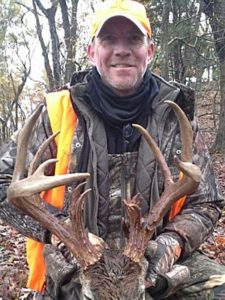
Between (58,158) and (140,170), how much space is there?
673 millimetres

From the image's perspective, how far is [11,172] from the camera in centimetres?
472

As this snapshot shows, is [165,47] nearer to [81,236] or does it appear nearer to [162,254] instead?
[162,254]

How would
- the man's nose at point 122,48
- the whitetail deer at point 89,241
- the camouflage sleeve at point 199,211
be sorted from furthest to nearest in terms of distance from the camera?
1. the man's nose at point 122,48
2. the camouflage sleeve at point 199,211
3. the whitetail deer at point 89,241

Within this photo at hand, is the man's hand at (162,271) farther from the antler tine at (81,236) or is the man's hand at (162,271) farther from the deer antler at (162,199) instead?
the antler tine at (81,236)

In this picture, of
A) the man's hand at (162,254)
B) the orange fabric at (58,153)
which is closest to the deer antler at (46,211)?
the man's hand at (162,254)

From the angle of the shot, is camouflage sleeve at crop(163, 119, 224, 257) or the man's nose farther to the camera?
the man's nose

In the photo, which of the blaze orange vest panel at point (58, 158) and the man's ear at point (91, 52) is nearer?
the blaze orange vest panel at point (58, 158)

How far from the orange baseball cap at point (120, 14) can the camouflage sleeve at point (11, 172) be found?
87 centimetres

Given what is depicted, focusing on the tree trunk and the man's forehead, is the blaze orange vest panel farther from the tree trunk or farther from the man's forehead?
the tree trunk

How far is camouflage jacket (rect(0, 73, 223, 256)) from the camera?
4.51 meters

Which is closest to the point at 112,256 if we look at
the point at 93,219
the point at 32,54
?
the point at 93,219

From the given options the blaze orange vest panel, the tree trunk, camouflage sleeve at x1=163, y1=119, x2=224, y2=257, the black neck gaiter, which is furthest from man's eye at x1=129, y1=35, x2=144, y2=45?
the tree trunk

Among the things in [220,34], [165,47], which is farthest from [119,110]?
[220,34]

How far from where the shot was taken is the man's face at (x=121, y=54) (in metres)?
4.64
